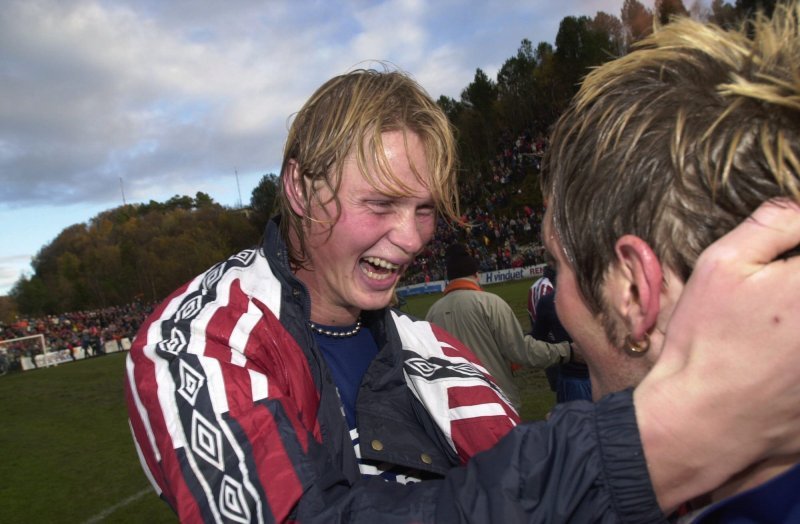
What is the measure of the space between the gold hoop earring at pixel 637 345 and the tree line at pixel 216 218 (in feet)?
80.9

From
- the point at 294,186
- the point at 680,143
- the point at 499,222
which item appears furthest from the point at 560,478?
the point at 499,222

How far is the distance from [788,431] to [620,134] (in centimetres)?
60

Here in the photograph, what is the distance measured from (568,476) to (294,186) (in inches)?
61.3

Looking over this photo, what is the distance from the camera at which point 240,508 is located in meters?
1.27

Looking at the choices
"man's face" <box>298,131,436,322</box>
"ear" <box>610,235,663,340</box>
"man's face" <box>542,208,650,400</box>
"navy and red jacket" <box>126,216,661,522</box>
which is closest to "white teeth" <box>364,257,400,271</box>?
"man's face" <box>298,131,436,322</box>

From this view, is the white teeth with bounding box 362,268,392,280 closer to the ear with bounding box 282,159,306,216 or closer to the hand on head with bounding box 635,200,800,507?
the ear with bounding box 282,159,306,216

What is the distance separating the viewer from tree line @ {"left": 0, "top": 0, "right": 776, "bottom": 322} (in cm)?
4931

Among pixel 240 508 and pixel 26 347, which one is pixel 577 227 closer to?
pixel 240 508

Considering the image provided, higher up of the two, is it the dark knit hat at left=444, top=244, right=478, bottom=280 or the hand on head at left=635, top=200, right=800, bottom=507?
the dark knit hat at left=444, top=244, right=478, bottom=280

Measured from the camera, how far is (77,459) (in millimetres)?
9242

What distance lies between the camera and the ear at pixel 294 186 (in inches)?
87.4

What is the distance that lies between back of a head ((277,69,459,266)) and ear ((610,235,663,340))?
102 centimetres

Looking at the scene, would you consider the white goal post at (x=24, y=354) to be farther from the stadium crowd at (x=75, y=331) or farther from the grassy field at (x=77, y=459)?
the grassy field at (x=77, y=459)

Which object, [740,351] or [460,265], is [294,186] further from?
[460,265]
